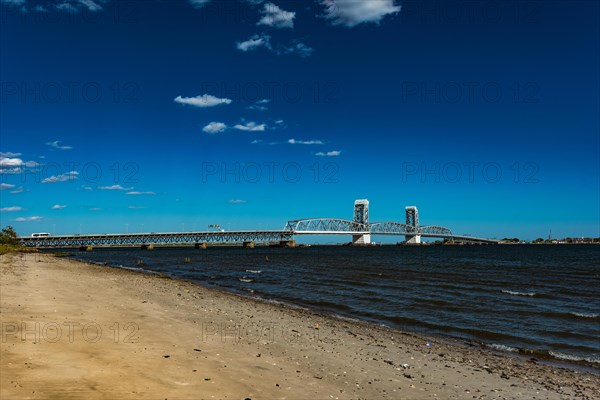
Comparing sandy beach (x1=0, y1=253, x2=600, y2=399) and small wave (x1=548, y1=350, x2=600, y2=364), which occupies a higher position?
sandy beach (x1=0, y1=253, x2=600, y2=399)

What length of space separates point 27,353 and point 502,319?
22429mm

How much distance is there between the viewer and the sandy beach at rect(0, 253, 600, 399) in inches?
352

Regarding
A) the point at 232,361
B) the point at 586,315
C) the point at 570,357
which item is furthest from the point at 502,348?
the point at 232,361

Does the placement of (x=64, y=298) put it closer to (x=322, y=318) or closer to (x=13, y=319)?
(x=13, y=319)

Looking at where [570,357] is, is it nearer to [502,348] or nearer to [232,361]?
[502,348]

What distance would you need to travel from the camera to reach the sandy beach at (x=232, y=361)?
8.95 metres

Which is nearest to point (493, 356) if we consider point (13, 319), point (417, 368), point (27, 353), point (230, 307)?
point (417, 368)

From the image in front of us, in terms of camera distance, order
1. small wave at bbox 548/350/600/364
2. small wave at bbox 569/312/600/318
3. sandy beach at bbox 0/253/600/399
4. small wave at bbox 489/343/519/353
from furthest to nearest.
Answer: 1. small wave at bbox 569/312/600/318
2. small wave at bbox 489/343/519/353
3. small wave at bbox 548/350/600/364
4. sandy beach at bbox 0/253/600/399

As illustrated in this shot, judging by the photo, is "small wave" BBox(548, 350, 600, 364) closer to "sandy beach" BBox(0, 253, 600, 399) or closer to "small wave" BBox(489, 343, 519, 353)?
"small wave" BBox(489, 343, 519, 353)

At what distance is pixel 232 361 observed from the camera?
11.5m

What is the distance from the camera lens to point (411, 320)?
22.7 m

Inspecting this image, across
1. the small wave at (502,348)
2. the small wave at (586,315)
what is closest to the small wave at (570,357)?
the small wave at (502,348)

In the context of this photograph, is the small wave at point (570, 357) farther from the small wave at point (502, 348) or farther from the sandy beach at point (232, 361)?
the sandy beach at point (232, 361)

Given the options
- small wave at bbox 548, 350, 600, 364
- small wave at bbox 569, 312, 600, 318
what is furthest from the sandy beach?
small wave at bbox 569, 312, 600, 318
